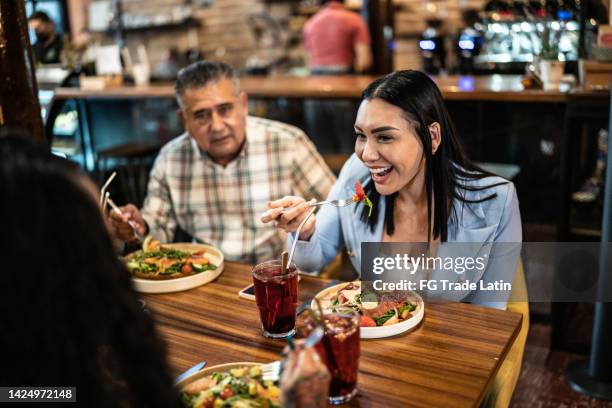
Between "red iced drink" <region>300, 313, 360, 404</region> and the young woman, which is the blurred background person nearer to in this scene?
the young woman

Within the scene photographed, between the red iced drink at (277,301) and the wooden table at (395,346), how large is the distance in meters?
0.04

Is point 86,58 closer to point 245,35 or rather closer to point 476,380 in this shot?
point 245,35

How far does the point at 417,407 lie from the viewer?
1.09m

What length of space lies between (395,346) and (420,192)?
2.07ft

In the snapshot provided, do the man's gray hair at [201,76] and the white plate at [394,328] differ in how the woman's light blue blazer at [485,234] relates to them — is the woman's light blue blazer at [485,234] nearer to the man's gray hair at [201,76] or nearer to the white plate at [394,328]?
the white plate at [394,328]

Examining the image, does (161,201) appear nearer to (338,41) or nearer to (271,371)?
(271,371)

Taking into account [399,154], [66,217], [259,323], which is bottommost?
[259,323]

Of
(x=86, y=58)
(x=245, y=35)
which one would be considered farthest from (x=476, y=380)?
(x=245, y=35)

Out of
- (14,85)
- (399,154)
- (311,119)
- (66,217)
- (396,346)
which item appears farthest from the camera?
(311,119)

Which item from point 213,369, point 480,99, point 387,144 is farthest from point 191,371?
point 480,99

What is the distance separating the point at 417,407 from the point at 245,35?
811 centimetres

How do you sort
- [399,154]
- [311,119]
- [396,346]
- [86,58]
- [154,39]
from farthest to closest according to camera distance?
[154,39], [86,58], [311,119], [399,154], [396,346]

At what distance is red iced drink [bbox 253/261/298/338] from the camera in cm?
136

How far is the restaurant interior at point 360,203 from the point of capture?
1.16 m
